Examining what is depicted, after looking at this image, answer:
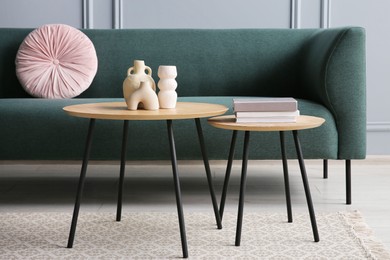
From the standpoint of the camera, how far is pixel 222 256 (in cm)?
192

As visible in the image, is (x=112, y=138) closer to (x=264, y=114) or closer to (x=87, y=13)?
(x=264, y=114)

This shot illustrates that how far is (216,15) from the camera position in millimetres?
3787

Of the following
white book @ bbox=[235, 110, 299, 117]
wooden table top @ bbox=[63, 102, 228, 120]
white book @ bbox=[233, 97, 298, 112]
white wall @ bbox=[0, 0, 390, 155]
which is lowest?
white book @ bbox=[235, 110, 299, 117]

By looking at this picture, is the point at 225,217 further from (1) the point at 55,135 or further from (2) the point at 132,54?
(2) the point at 132,54

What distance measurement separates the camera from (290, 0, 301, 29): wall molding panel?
3.76 metres

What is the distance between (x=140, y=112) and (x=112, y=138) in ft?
2.18

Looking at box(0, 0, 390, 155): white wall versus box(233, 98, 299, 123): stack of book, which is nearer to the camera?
box(233, 98, 299, 123): stack of book

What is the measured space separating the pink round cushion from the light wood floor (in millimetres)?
469

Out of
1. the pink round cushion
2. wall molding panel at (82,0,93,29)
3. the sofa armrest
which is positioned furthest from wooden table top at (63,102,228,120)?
wall molding panel at (82,0,93,29)

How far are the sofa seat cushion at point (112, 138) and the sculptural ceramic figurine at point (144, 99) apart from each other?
0.52 metres

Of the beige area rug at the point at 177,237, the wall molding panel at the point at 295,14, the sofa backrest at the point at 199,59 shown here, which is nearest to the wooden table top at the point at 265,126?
the beige area rug at the point at 177,237

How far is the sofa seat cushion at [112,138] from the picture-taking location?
259cm

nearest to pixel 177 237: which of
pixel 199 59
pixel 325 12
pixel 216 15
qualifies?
pixel 199 59

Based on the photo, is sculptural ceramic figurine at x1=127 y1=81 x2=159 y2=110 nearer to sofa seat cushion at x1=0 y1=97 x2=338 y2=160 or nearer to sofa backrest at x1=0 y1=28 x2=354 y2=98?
sofa seat cushion at x1=0 y1=97 x2=338 y2=160
